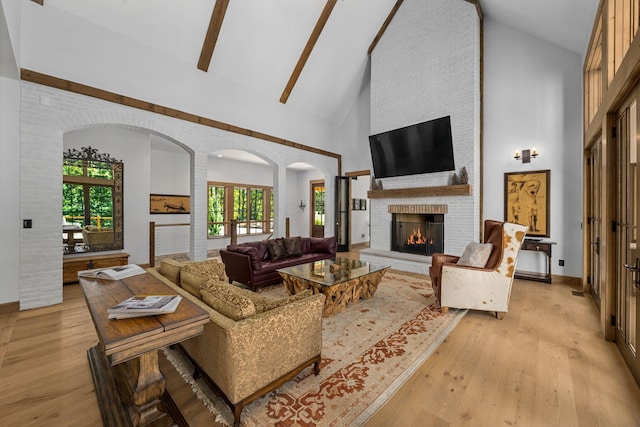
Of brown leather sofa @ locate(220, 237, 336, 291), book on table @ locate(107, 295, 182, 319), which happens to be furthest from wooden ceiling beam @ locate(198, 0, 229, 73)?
book on table @ locate(107, 295, 182, 319)

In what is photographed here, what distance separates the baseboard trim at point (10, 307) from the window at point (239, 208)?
5.28 metres

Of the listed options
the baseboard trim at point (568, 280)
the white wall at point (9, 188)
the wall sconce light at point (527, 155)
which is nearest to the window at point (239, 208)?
the white wall at point (9, 188)

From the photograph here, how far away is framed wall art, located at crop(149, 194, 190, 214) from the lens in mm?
7328

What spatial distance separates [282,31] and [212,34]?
1.37 metres

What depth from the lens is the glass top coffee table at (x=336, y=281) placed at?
3.17 meters

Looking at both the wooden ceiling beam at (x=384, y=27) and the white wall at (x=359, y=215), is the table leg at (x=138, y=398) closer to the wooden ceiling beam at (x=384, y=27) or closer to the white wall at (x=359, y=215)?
the wooden ceiling beam at (x=384, y=27)

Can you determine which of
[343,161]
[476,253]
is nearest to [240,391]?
[476,253]

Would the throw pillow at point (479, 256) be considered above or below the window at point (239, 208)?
below

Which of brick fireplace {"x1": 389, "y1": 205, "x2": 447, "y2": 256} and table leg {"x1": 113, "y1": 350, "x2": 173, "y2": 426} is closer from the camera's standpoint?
table leg {"x1": 113, "y1": 350, "x2": 173, "y2": 426}

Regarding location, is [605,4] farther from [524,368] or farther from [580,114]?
[524,368]

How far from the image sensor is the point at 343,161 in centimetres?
820

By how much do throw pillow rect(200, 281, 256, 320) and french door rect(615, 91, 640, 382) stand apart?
2659 millimetres

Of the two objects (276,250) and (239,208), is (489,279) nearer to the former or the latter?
(276,250)

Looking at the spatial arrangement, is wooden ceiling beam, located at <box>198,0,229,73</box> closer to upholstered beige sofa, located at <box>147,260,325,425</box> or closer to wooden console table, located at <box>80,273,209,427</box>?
wooden console table, located at <box>80,273,209,427</box>
